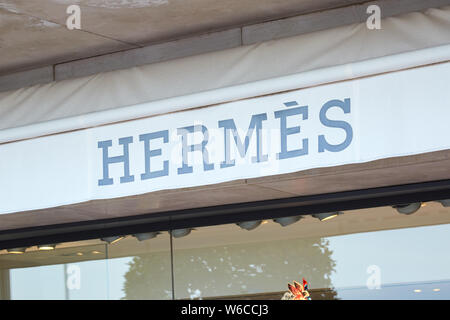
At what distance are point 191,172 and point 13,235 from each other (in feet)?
8.46

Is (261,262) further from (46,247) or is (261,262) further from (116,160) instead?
(46,247)

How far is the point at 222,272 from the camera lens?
5.62 meters

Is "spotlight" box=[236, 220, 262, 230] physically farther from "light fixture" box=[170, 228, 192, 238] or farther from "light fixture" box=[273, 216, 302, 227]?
"light fixture" box=[170, 228, 192, 238]

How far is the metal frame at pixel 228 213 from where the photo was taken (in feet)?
17.1

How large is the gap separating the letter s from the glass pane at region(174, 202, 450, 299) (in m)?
1.32

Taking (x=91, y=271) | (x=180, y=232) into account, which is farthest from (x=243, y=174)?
(x=91, y=271)

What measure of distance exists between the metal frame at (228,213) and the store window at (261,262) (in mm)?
52

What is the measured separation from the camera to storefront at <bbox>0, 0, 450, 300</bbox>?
4031mm

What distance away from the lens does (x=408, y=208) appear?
5.19 metres

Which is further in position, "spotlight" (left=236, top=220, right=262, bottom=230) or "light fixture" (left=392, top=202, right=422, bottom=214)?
"spotlight" (left=236, top=220, right=262, bottom=230)

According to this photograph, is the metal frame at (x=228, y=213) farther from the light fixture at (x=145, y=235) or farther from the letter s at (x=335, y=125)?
the letter s at (x=335, y=125)

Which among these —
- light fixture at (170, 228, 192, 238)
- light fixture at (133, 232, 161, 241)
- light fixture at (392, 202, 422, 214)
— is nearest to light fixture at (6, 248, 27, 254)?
light fixture at (133, 232, 161, 241)

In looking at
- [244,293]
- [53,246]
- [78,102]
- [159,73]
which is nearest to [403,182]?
[244,293]

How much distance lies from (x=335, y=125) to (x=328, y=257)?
1.47 meters
